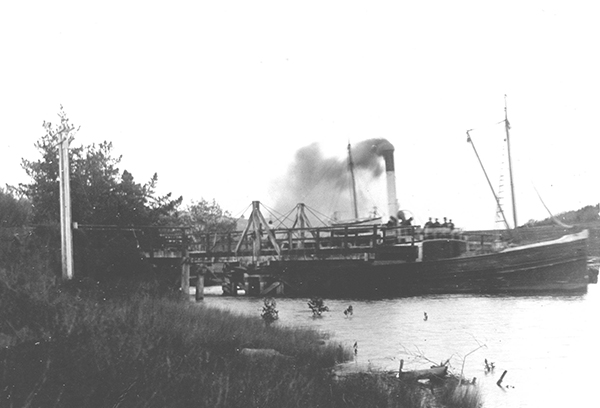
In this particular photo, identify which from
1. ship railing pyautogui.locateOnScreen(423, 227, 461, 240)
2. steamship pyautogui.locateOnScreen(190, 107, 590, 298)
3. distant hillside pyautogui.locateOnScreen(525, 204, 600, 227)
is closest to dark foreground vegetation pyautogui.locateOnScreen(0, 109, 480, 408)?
steamship pyautogui.locateOnScreen(190, 107, 590, 298)

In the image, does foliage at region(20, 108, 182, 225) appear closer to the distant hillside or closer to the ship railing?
the ship railing

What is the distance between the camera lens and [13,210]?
23.0 meters

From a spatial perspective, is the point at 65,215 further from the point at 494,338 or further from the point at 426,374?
the point at 494,338

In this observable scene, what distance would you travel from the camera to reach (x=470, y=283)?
37.7m

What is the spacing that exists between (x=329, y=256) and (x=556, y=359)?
25536 mm

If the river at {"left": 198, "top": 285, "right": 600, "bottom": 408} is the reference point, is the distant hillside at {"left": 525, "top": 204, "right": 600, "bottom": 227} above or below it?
above

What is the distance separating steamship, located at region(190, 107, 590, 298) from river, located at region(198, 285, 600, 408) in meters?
3.14

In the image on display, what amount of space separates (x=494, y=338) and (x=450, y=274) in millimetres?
19851

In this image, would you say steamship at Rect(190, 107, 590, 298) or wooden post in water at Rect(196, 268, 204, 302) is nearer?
wooden post in water at Rect(196, 268, 204, 302)

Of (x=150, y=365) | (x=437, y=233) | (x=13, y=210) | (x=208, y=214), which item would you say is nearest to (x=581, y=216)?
(x=437, y=233)

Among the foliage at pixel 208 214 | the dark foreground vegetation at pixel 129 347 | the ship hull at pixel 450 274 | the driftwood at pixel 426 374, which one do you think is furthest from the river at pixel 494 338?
the foliage at pixel 208 214

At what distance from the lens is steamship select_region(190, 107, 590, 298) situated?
120ft

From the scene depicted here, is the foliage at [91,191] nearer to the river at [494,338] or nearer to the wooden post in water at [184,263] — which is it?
the wooden post in water at [184,263]

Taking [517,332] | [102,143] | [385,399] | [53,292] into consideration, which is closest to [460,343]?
[517,332]
